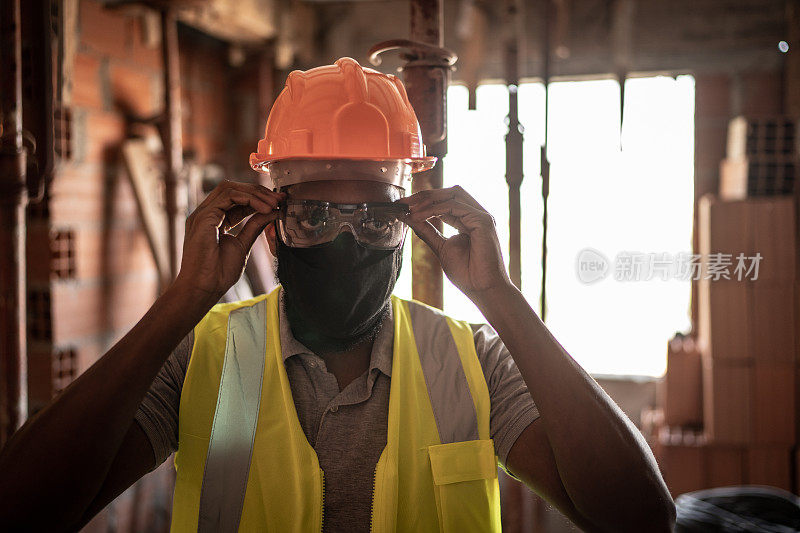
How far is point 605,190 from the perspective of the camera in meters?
5.25

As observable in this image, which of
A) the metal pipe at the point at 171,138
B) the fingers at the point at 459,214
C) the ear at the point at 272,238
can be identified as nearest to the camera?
the fingers at the point at 459,214

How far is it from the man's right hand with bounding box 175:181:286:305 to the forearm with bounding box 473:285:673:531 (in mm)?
734

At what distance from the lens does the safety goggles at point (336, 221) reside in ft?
5.56

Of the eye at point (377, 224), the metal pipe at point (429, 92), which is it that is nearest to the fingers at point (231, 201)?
the eye at point (377, 224)

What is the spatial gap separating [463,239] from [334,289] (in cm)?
37

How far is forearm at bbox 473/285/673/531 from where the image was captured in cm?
149

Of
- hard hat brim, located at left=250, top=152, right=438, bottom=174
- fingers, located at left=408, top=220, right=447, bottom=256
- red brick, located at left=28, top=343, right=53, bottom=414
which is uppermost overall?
hard hat brim, located at left=250, top=152, right=438, bottom=174

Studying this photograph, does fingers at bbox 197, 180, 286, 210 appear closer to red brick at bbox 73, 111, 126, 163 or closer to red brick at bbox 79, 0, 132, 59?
red brick at bbox 73, 111, 126, 163

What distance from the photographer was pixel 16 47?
5.78 feet

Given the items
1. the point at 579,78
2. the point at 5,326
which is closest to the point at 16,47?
the point at 5,326

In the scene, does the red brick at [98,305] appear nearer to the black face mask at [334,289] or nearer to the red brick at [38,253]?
the red brick at [38,253]

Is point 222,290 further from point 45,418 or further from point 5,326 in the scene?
point 5,326

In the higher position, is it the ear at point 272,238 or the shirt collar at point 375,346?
the ear at point 272,238

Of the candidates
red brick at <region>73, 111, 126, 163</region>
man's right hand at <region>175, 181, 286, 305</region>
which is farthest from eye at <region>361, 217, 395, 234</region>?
red brick at <region>73, 111, 126, 163</region>
